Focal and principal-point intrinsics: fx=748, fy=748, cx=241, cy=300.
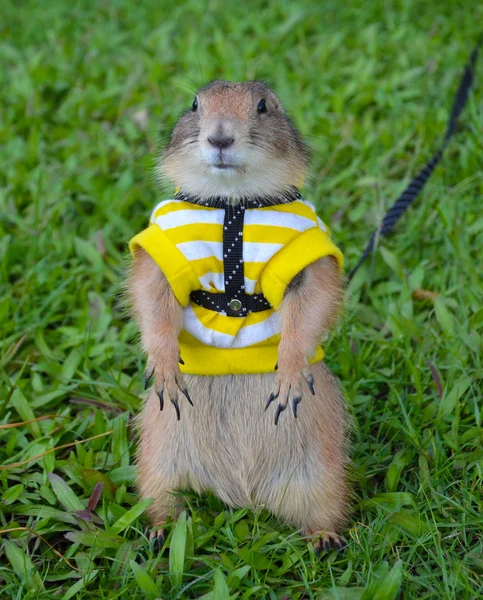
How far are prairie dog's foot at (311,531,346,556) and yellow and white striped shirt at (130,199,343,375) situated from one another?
687 mm

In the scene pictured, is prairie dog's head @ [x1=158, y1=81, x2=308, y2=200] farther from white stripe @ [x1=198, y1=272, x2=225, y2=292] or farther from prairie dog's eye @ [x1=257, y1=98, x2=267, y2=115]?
white stripe @ [x1=198, y1=272, x2=225, y2=292]

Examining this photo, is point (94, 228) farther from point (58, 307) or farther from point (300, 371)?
point (300, 371)

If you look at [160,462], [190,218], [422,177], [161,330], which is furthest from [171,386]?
[422,177]

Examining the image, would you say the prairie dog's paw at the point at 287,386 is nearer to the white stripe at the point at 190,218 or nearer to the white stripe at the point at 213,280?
the white stripe at the point at 213,280

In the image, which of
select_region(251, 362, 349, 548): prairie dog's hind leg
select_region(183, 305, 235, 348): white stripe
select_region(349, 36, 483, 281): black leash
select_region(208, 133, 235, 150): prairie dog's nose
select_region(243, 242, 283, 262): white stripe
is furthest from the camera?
select_region(349, 36, 483, 281): black leash

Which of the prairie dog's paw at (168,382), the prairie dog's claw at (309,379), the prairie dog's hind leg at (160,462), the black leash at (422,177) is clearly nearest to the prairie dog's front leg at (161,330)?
the prairie dog's paw at (168,382)

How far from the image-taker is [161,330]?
247 centimetres

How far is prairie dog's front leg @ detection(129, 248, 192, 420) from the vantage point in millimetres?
2467

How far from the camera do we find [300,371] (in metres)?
2.46

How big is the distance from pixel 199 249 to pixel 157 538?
108cm

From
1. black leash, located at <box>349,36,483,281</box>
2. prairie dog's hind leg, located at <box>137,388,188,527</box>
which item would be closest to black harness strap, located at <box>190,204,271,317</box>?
prairie dog's hind leg, located at <box>137,388,188,527</box>

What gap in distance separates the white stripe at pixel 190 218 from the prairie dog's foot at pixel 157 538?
3.67ft

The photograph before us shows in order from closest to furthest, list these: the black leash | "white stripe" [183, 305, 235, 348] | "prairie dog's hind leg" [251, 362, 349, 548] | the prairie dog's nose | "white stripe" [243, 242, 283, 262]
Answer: the prairie dog's nose
"white stripe" [243, 242, 283, 262]
"white stripe" [183, 305, 235, 348]
"prairie dog's hind leg" [251, 362, 349, 548]
the black leash

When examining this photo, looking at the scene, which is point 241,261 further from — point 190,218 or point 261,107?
point 261,107
